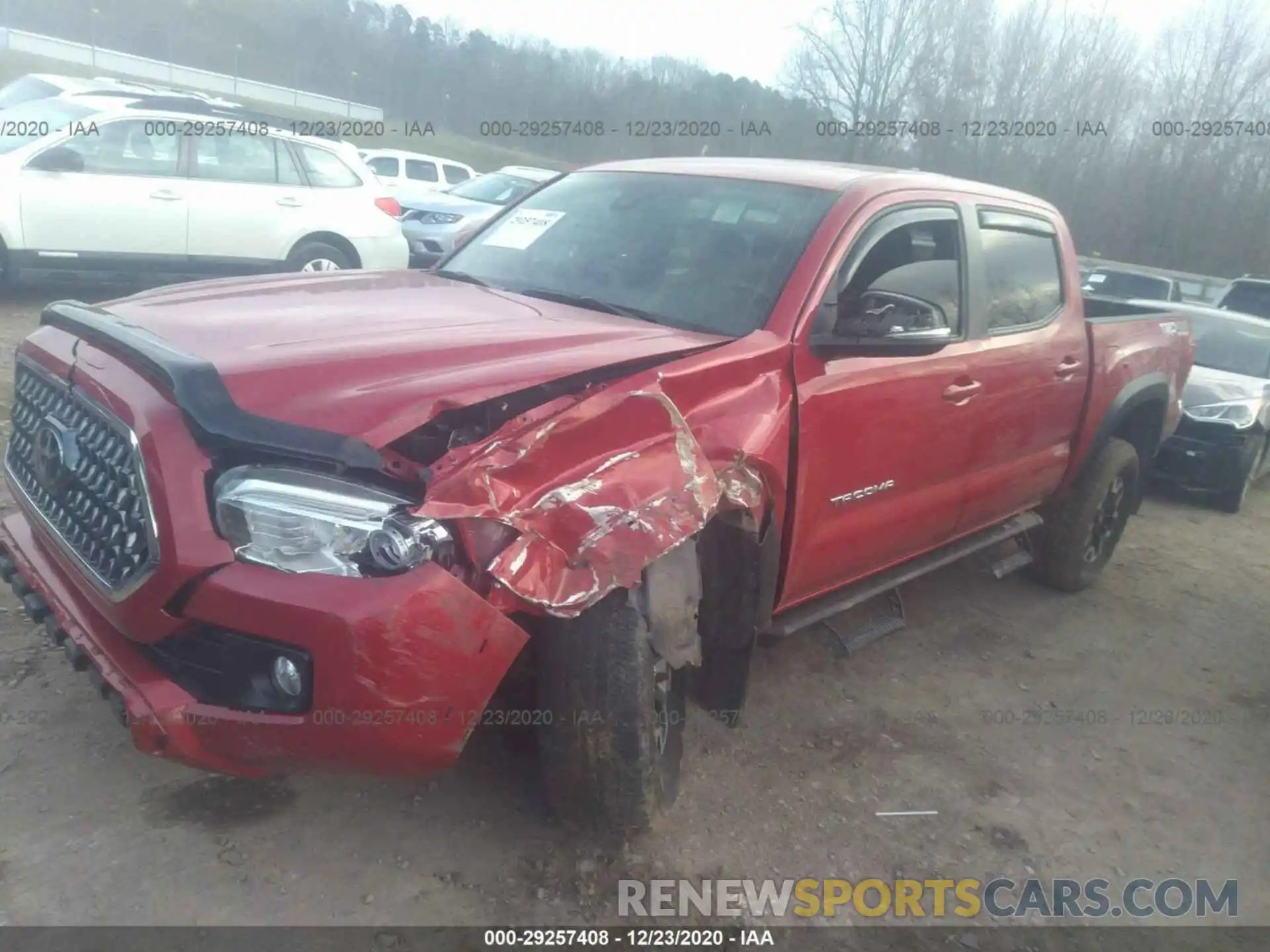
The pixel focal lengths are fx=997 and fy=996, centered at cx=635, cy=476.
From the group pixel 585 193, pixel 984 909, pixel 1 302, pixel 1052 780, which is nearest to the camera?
pixel 984 909

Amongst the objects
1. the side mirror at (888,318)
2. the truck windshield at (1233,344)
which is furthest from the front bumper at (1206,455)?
the side mirror at (888,318)

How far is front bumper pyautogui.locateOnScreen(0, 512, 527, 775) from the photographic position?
2070 millimetres

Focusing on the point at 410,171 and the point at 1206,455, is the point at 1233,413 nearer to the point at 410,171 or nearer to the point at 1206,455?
the point at 1206,455

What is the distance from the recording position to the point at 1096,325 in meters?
4.66

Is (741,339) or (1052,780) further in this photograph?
(1052,780)

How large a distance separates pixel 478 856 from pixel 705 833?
2.18 ft

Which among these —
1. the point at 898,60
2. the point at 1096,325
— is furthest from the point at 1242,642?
the point at 898,60

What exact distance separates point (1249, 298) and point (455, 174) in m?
13.5

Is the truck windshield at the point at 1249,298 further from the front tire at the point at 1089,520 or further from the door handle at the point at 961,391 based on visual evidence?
the door handle at the point at 961,391

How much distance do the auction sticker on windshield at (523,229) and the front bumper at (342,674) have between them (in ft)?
6.55

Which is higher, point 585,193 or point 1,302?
point 585,193

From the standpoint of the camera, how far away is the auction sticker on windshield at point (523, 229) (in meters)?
3.79

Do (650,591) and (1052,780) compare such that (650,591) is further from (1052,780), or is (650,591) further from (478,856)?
(1052,780)

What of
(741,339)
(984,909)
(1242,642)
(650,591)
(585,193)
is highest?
(585,193)
